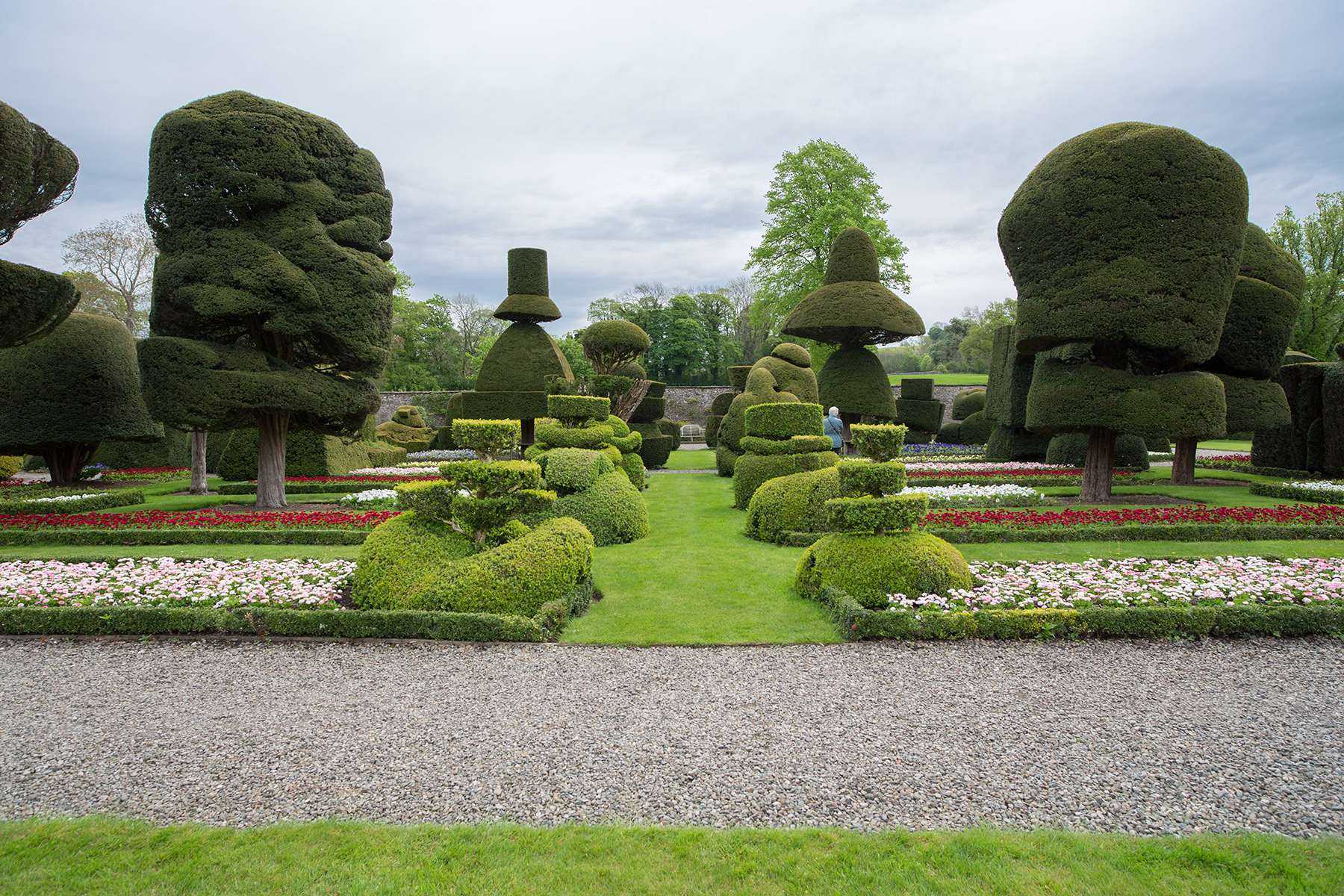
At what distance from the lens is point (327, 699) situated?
4258 millimetres

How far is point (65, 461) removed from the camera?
599 inches

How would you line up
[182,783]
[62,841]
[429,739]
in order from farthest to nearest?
1. [429,739]
2. [182,783]
3. [62,841]

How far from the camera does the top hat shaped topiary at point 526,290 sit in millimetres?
20000

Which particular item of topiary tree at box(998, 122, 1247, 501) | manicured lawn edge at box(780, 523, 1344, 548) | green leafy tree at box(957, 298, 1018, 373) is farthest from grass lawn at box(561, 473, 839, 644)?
green leafy tree at box(957, 298, 1018, 373)

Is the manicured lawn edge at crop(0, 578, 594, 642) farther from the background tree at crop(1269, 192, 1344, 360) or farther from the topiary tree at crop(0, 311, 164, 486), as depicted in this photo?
the background tree at crop(1269, 192, 1344, 360)

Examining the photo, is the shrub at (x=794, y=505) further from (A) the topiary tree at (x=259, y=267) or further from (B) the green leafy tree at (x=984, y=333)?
(B) the green leafy tree at (x=984, y=333)

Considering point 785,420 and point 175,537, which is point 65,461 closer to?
point 175,537

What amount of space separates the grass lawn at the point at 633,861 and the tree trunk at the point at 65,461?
16.7 meters

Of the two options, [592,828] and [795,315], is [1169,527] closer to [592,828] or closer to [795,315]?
[592,828]

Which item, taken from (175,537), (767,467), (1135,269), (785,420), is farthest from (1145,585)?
(175,537)

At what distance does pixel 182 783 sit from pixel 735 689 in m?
3.09

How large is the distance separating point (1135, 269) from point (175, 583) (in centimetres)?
1401

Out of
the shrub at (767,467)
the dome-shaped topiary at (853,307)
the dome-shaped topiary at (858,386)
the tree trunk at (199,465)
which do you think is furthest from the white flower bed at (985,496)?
the tree trunk at (199,465)

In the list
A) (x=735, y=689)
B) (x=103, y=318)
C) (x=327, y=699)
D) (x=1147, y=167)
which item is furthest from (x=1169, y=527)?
(x=103, y=318)
